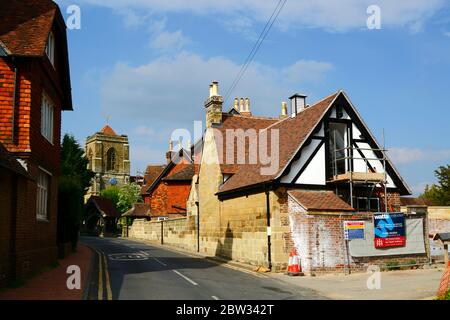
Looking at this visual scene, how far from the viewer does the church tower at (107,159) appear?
10806 cm

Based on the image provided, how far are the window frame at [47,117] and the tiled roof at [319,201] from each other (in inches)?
414

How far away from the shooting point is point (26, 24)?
1691cm

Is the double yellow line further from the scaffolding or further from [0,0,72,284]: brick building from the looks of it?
the scaffolding

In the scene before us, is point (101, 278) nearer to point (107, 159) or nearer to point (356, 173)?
point (356, 173)

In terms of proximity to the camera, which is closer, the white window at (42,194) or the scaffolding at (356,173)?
the white window at (42,194)

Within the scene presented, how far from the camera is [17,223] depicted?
1448 centimetres

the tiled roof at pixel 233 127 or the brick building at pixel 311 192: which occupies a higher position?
the tiled roof at pixel 233 127

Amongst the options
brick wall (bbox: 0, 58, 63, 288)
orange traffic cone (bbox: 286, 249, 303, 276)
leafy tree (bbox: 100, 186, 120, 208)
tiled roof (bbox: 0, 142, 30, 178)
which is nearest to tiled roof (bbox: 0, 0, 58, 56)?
brick wall (bbox: 0, 58, 63, 288)

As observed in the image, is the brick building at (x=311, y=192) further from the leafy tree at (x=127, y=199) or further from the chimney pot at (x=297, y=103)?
the leafy tree at (x=127, y=199)

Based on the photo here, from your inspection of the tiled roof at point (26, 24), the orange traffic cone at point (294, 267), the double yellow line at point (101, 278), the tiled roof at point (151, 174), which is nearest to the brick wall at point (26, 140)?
the tiled roof at point (26, 24)

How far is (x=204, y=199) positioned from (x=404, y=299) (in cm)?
1929

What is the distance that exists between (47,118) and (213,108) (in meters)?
13.0
